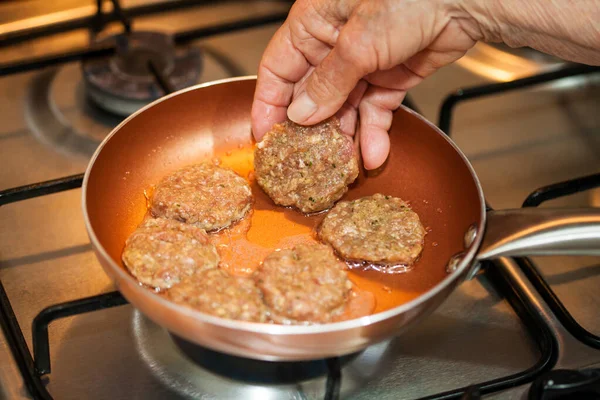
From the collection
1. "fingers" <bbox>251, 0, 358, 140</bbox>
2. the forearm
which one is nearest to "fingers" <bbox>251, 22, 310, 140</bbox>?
"fingers" <bbox>251, 0, 358, 140</bbox>

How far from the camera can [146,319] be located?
1076 millimetres

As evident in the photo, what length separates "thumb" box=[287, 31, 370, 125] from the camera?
102 centimetres

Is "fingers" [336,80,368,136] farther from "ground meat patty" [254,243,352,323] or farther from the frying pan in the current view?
"ground meat patty" [254,243,352,323]

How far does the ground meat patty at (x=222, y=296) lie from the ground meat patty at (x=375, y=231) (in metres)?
0.20

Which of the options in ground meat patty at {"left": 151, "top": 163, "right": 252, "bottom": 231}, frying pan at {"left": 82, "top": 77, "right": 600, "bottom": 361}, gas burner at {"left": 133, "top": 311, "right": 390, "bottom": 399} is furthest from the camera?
ground meat patty at {"left": 151, "top": 163, "right": 252, "bottom": 231}

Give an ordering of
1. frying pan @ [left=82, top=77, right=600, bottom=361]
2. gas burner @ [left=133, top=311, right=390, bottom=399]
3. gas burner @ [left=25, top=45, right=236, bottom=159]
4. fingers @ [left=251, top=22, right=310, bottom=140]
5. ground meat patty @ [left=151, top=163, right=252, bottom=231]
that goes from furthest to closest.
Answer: gas burner @ [left=25, top=45, right=236, bottom=159]
fingers @ [left=251, top=22, right=310, bottom=140]
ground meat patty @ [left=151, top=163, right=252, bottom=231]
gas burner @ [left=133, top=311, right=390, bottom=399]
frying pan @ [left=82, top=77, right=600, bottom=361]

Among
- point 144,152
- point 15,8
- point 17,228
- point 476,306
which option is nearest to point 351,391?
point 476,306

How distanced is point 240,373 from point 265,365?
4 centimetres

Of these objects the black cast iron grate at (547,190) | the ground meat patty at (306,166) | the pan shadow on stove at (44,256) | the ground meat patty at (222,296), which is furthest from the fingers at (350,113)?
the pan shadow on stove at (44,256)

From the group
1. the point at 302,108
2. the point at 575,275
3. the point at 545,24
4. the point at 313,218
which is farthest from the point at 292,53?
the point at 575,275

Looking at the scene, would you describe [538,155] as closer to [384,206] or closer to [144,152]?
[384,206]

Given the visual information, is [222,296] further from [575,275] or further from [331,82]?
[575,275]

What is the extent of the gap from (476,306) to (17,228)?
898mm

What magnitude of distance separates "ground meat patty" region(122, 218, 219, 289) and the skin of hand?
0.96 ft
